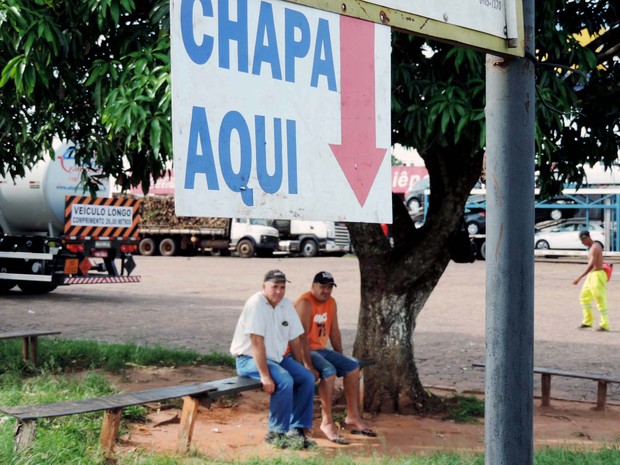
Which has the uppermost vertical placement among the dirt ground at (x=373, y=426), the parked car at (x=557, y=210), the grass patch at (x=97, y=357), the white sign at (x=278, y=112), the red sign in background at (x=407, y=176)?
the red sign in background at (x=407, y=176)

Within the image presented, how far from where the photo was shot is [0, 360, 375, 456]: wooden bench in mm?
5465

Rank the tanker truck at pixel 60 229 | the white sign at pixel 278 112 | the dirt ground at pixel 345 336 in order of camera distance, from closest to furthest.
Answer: the white sign at pixel 278 112, the dirt ground at pixel 345 336, the tanker truck at pixel 60 229

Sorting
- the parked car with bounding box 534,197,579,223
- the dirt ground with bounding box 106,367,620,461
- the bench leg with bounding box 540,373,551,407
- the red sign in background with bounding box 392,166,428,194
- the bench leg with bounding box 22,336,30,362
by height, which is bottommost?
the dirt ground with bounding box 106,367,620,461

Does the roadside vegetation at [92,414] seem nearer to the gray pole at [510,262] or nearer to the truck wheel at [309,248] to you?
the gray pole at [510,262]

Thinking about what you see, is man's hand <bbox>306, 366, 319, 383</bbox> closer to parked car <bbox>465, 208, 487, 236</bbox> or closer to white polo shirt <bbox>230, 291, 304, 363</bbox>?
white polo shirt <bbox>230, 291, 304, 363</bbox>

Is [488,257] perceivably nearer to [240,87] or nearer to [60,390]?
[240,87]

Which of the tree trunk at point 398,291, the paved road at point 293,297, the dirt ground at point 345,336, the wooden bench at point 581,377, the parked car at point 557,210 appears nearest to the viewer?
the dirt ground at point 345,336

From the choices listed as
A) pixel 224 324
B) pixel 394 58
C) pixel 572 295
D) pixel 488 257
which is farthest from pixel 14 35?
pixel 572 295

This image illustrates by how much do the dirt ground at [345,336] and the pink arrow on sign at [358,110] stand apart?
13.9ft

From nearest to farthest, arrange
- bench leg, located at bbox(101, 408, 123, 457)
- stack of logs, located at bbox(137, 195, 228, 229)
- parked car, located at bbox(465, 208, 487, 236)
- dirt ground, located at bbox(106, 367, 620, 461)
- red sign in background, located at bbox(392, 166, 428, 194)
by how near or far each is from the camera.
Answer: bench leg, located at bbox(101, 408, 123, 457)
dirt ground, located at bbox(106, 367, 620, 461)
parked car, located at bbox(465, 208, 487, 236)
stack of logs, located at bbox(137, 195, 228, 229)
red sign in background, located at bbox(392, 166, 428, 194)

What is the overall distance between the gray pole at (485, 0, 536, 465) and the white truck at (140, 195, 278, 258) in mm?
31606

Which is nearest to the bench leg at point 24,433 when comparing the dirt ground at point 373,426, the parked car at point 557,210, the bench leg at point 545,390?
the dirt ground at point 373,426

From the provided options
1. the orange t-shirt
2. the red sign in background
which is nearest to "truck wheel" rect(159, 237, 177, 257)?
the red sign in background

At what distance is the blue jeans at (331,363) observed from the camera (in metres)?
7.34
